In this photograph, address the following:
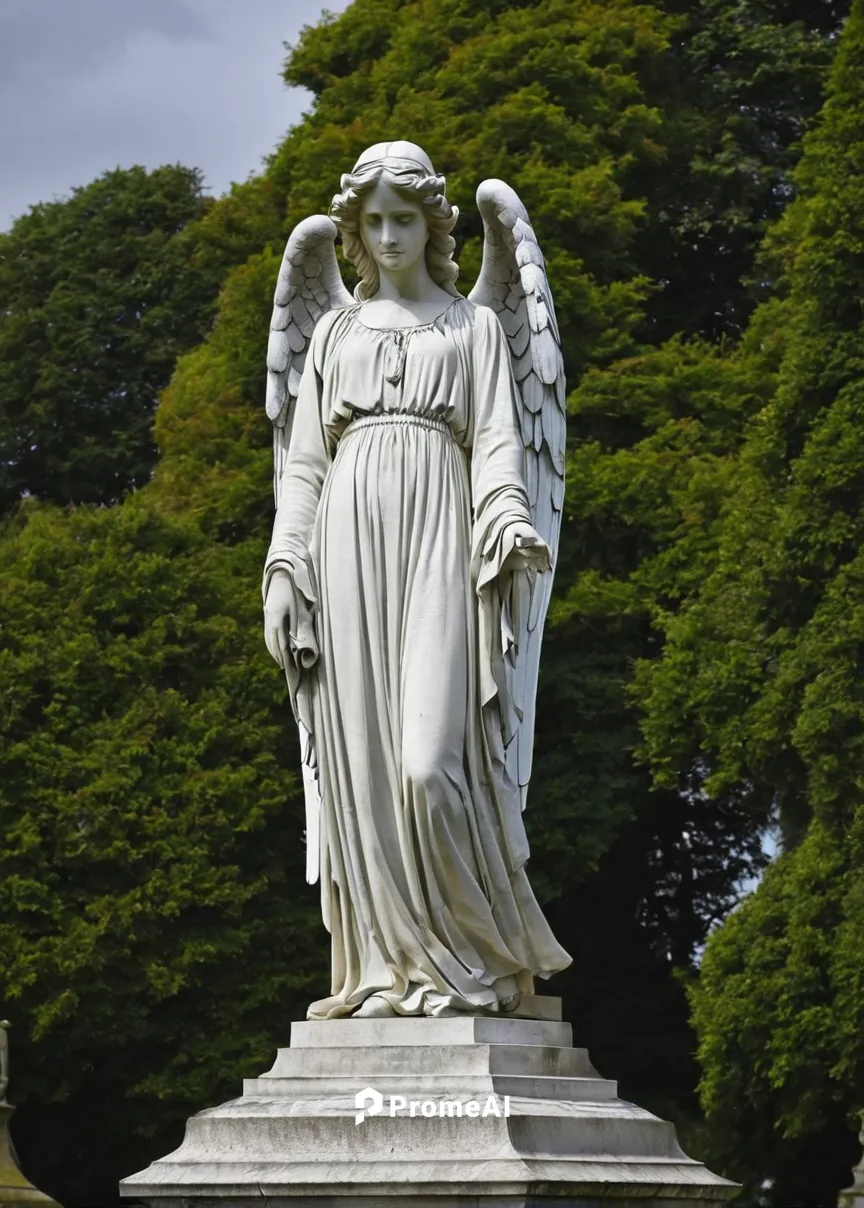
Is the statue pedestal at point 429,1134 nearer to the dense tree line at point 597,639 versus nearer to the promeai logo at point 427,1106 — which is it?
the promeai logo at point 427,1106

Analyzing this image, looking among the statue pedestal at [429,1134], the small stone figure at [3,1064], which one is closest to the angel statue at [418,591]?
the statue pedestal at [429,1134]

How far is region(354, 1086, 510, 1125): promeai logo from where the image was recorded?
9.27 metres

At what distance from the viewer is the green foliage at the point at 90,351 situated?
37000 mm

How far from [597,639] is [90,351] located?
1101 centimetres

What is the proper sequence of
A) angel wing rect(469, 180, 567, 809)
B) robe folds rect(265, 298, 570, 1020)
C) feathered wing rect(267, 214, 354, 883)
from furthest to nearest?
feathered wing rect(267, 214, 354, 883), angel wing rect(469, 180, 567, 809), robe folds rect(265, 298, 570, 1020)

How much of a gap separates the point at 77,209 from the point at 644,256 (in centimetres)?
998

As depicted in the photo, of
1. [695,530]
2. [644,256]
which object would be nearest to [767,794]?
[695,530]

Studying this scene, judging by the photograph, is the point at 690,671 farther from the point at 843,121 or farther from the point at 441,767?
the point at 441,767

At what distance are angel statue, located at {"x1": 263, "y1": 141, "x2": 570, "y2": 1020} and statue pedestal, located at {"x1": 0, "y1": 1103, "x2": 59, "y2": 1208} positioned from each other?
32.3 feet

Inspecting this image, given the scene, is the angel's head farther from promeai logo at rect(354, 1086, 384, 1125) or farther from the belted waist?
promeai logo at rect(354, 1086, 384, 1125)

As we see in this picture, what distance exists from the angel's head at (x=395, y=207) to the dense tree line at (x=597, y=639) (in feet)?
46.3

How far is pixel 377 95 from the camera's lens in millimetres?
32625

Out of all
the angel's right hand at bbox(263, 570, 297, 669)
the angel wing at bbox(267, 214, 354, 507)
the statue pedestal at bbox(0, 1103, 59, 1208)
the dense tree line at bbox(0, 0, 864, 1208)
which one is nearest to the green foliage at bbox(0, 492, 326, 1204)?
the dense tree line at bbox(0, 0, 864, 1208)

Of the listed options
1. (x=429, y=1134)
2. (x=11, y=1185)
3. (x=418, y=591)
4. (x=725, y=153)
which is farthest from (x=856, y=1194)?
(x=725, y=153)
